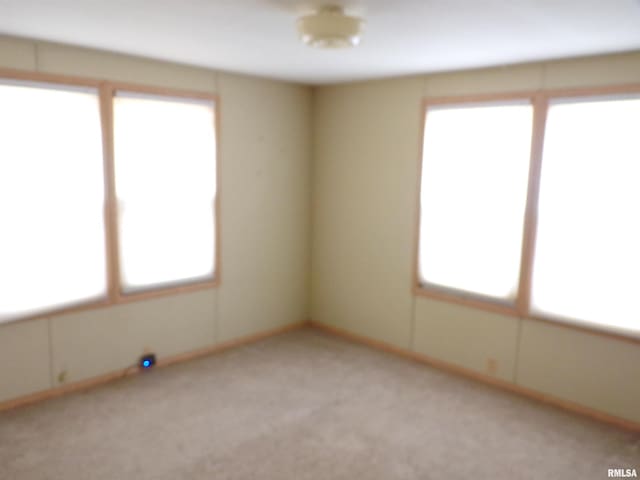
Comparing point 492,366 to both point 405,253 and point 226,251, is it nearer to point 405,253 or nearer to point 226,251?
point 405,253

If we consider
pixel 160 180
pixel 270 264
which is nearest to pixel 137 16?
pixel 160 180

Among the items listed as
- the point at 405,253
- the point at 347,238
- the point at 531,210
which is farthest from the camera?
the point at 347,238

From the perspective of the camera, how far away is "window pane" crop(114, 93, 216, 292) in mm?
3861

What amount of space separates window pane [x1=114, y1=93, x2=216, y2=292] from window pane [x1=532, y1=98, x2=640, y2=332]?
2.67m

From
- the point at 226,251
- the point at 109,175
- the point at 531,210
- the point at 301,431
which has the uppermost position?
the point at 109,175

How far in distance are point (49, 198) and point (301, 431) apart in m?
2.30

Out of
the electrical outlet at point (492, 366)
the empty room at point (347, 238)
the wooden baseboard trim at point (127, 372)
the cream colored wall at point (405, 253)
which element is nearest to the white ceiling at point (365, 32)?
the empty room at point (347, 238)

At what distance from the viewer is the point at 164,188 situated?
4.09 metres

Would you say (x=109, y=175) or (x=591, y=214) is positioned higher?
(x=109, y=175)

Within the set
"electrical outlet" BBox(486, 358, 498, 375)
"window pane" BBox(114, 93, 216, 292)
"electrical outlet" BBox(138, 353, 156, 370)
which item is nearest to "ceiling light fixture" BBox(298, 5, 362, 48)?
"window pane" BBox(114, 93, 216, 292)

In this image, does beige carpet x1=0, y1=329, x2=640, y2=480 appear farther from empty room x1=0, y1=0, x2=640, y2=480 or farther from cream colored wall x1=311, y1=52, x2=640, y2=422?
cream colored wall x1=311, y1=52, x2=640, y2=422

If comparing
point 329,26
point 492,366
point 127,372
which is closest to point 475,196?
point 492,366

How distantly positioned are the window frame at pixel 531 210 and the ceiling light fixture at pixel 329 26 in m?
1.72

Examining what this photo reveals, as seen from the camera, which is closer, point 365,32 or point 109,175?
point 365,32
